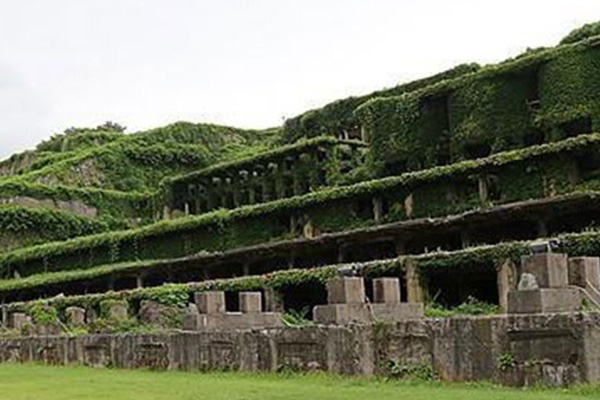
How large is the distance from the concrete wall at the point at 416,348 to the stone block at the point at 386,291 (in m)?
3.07

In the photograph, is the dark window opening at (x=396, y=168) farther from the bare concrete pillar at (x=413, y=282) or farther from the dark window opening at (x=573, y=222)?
the bare concrete pillar at (x=413, y=282)

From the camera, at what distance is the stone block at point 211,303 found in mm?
23844

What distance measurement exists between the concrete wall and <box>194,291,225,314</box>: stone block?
190 centimetres

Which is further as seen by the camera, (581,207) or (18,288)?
(18,288)

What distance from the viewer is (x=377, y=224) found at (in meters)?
48.9

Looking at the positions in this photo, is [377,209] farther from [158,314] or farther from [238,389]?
[238,389]

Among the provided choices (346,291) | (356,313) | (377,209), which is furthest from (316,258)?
(356,313)

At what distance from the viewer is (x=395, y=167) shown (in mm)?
57781

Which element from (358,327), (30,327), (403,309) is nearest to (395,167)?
(30,327)

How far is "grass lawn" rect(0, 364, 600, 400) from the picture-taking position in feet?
42.2

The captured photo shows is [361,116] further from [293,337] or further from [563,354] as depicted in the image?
[563,354]

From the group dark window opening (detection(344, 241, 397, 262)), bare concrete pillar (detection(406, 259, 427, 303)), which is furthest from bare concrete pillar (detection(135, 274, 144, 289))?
bare concrete pillar (detection(406, 259, 427, 303))

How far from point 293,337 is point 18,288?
148 ft

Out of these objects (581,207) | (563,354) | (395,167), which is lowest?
(563,354)
